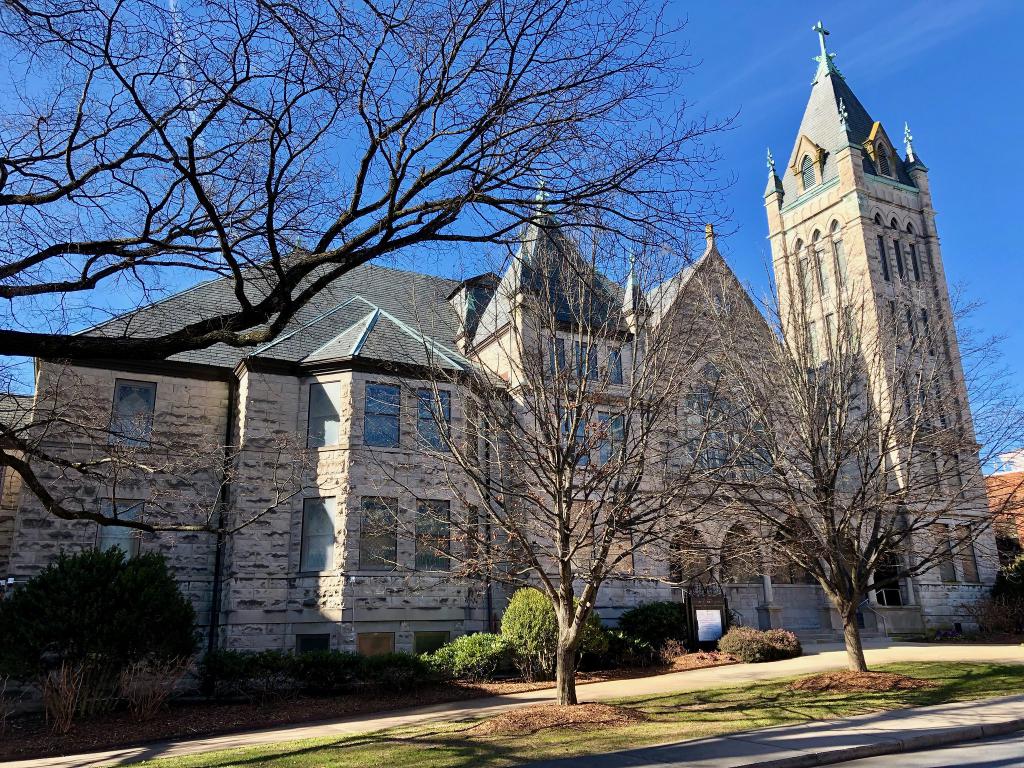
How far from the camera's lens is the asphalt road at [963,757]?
26.9ft

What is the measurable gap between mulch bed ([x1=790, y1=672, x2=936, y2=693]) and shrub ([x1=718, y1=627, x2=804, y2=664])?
4.75 m

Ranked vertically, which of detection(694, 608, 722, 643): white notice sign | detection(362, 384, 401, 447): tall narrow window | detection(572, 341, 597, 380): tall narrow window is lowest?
detection(694, 608, 722, 643): white notice sign

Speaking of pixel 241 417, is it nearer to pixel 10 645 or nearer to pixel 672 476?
pixel 10 645

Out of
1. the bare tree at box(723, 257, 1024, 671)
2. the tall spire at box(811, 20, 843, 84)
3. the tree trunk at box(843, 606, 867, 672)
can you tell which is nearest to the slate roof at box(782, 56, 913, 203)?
the tall spire at box(811, 20, 843, 84)

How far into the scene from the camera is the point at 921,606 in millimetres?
30734

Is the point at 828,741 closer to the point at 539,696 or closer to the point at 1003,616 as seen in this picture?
the point at 539,696

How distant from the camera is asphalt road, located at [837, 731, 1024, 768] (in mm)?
8214

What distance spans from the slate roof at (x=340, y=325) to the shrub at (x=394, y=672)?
269 inches

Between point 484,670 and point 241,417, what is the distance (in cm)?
899

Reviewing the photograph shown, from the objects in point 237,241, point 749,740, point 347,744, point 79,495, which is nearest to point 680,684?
point 749,740

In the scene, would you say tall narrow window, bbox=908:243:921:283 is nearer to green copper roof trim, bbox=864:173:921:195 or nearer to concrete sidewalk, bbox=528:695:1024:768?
green copper roof trim, bbox=864:173:921:195

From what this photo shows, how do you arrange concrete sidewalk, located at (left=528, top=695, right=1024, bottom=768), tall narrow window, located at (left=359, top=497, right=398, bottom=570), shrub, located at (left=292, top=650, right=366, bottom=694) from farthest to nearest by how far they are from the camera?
tall narrow window, located at (left=359, top=497, right=398, bottom=570) → shrub, located at (left=292, top=650, right=366, bottom=694) → concrete sidewalk, located at (left=528, top=695, right=1024, bottom=768)

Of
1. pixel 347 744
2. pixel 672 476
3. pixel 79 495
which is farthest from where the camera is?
pixel 79 495

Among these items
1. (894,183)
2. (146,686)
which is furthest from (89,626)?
(894,183)
